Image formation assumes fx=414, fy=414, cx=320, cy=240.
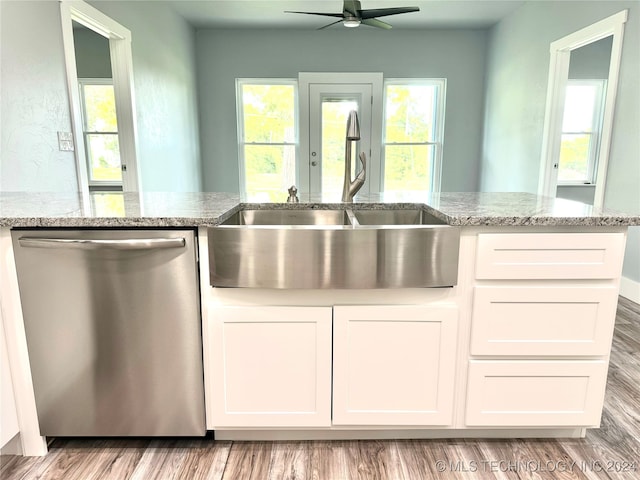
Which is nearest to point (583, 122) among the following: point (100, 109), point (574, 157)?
point (574, 157)

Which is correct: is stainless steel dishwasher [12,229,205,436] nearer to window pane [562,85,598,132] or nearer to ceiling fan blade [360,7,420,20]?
ceiling fan blade [360,7,420,20]

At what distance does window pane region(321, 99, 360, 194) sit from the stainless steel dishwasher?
4.07 m

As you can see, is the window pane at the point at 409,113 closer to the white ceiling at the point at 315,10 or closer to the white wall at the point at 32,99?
the white ceiling at the point at 315,10

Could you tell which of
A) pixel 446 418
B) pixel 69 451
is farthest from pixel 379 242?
pixel 69 451

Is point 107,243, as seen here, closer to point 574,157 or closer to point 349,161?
point 349,161

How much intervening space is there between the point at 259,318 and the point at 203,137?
4.53 meters

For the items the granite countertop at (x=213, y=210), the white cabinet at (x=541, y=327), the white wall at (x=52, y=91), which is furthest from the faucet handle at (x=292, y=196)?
the white wall at (x=52, y=91)

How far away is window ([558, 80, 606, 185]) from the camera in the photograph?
484 centimetres

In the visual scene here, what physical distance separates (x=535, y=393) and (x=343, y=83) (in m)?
4.58

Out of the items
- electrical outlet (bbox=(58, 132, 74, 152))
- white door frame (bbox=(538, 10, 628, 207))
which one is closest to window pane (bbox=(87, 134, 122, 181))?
electrical outlet (bbox=(58, 132, 74, 152))

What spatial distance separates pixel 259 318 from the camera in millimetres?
1376

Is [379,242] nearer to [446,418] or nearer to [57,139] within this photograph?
[446,418]

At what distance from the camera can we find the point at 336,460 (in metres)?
1.46

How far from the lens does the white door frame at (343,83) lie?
206 inches
